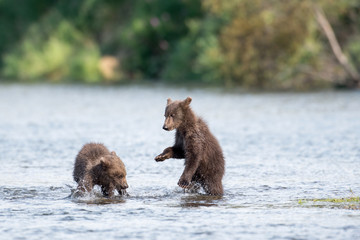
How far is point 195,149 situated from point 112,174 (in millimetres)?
1204

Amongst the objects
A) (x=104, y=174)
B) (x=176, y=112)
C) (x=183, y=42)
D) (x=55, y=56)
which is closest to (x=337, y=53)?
(x=183, y=42)

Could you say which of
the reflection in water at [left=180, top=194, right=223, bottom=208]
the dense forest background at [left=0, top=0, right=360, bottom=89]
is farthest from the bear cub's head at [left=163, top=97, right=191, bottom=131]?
the dense forest background at [left=0, top=0, right=360, bottom=89]

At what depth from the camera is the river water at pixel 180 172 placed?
8.45 metres

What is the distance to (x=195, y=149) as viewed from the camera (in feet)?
33.4

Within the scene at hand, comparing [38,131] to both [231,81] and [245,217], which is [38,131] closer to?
[245,217]

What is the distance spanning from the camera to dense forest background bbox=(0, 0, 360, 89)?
33781 millimetres

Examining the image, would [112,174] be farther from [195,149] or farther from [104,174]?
[195,149]

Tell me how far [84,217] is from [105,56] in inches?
1679

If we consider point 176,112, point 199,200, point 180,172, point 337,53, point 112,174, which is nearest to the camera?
point 199,200

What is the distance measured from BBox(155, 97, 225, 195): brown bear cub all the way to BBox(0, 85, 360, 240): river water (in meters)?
0.26

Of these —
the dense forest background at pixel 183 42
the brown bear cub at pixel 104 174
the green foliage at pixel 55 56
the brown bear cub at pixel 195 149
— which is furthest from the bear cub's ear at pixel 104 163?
the green foliage at pixel 55 56

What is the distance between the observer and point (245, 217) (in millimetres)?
8938

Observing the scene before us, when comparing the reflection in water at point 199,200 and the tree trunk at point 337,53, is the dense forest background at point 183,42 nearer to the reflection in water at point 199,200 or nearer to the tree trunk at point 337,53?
the tree trunk at point 337,53

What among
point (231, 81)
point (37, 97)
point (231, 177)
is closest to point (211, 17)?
point (231, 81)
